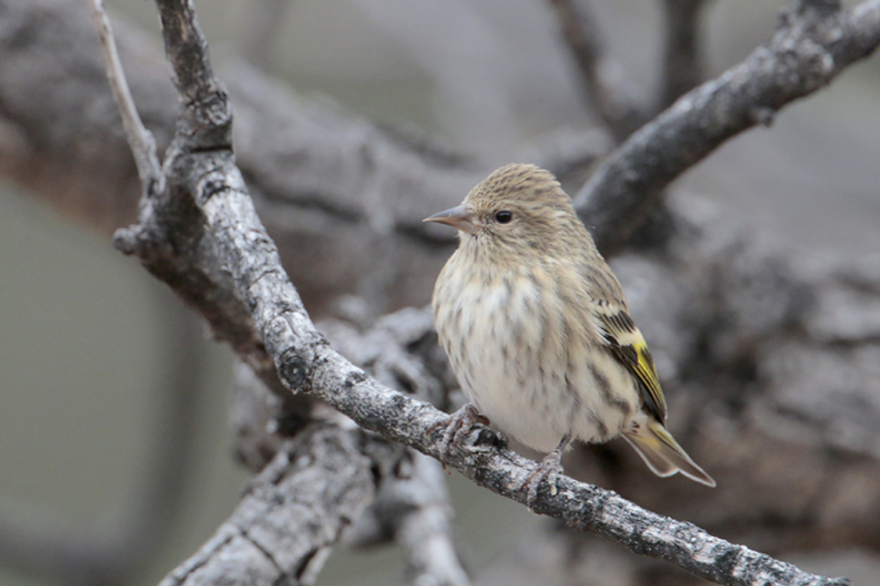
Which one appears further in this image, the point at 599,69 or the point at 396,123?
the point at 396,123

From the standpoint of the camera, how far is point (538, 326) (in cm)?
226

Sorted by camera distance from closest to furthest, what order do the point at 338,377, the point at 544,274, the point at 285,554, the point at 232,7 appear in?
the point at 338,377
the point at 285,554
the point at 544,274
the point at 232,7

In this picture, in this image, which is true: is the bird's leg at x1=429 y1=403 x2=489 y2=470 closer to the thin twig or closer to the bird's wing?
the bird's wing

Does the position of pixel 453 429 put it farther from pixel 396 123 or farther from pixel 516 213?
pixel 396 123

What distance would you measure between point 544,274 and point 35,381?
499cm

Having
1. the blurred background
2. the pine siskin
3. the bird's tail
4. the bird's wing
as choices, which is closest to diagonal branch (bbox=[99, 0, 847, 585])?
the pine siskin

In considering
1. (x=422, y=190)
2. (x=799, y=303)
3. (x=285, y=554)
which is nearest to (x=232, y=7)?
(x=422, y=190)

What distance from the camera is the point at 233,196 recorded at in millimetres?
1873

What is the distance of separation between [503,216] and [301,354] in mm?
1143

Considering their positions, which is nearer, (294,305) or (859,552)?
(294,305)

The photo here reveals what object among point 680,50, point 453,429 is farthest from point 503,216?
point 680,50

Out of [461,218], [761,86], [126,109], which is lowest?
[126,109]

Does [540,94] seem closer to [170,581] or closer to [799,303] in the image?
[799,303]

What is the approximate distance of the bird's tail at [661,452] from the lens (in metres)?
2.69
